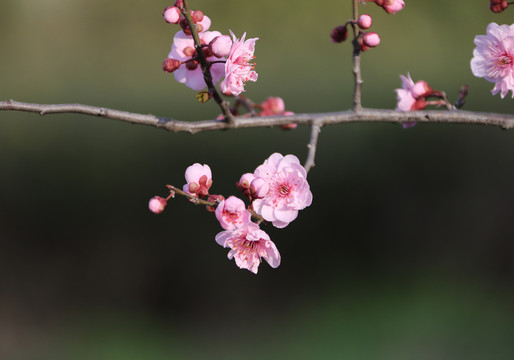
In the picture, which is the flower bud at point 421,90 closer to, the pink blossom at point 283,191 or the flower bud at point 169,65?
the pink blossom at point 283,191

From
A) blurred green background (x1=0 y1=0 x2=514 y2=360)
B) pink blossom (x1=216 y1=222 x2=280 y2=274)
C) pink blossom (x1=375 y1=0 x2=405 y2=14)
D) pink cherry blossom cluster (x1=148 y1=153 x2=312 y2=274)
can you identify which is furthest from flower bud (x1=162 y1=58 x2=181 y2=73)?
blurred green background (x1=0 y1=0 x2=514 y2=360)

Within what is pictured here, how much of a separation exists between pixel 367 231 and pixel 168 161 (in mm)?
954

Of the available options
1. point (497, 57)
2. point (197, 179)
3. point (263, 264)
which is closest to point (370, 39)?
point (497, 57)

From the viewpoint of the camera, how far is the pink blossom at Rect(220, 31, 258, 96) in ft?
2.75

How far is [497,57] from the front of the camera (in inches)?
40.1

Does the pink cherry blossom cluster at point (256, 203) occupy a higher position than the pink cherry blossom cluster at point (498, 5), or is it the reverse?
the pink cherry blossom cluster at point (498, 5)

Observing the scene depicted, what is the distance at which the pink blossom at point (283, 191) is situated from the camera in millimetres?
842

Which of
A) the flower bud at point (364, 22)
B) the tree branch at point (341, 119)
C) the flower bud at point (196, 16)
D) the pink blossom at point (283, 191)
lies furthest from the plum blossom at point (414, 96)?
the flower bud at point (196, 16)

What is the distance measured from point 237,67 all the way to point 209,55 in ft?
0.16

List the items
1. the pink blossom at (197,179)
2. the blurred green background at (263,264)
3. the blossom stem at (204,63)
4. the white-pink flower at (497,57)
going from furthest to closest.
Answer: the blurred green background at (263,264), the white-pink flower at (497,57), the pink blossom at (197,179), the blossom stem at (204,63)

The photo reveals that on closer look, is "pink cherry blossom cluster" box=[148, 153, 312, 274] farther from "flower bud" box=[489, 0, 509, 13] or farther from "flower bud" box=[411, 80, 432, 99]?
"flower bud" box=[489, 0, 509, 13]

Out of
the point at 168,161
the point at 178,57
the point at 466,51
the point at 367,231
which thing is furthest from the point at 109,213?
the point at 466,51

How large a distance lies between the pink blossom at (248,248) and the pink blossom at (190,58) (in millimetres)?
269

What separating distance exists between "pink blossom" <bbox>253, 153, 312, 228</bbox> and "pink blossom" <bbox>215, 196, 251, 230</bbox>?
0.05m
